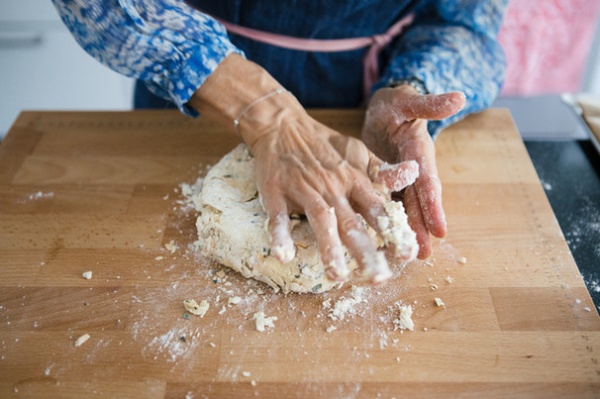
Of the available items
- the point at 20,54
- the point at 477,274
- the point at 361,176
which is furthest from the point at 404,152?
the point at 20,54

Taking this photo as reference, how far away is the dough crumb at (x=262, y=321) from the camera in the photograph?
924 mm

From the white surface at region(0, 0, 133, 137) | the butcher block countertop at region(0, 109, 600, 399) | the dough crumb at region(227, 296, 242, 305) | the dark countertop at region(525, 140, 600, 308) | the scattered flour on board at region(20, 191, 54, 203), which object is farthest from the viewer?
the white surface at region(0, 0, 133, 137)

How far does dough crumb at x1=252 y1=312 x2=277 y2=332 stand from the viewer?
924mm

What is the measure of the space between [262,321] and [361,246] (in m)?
0.21

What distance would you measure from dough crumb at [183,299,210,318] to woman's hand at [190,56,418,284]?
0.18 meters

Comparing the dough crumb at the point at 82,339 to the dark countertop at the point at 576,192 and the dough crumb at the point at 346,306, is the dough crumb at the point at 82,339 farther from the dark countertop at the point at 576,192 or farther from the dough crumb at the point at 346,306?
the dark countertop at the point at 576,192

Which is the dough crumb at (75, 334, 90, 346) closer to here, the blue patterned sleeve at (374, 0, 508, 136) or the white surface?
the blue patterned sleeve at (374, 0, 508, 136)

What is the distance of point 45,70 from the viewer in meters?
2.19

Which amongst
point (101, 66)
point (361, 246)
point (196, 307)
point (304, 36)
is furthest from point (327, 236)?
point (101, 66)

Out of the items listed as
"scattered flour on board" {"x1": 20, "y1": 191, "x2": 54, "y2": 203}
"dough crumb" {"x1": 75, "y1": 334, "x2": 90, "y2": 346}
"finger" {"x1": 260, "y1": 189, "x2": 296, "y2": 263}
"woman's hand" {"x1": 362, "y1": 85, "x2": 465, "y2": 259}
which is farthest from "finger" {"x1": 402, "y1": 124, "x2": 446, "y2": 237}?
"scattered flour on board" {"x1": 20, "y1": 191, "x2": 54, "y2": 203}

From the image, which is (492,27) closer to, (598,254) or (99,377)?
(598,254)

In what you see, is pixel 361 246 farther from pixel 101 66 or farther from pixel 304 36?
pixel 101 66

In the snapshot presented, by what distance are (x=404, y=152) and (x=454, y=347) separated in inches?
15.6

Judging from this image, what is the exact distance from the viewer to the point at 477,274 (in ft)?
3.36
